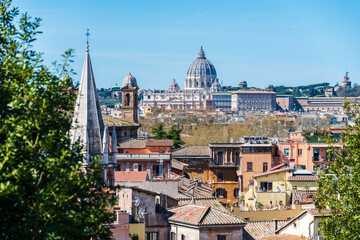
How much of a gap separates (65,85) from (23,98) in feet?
3.56

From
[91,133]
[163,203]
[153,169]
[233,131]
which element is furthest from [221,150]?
[233,131]

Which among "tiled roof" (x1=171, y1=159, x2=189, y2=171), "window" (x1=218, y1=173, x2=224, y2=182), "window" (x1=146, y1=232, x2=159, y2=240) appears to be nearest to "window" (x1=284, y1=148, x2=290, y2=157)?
"window" (x1=218, y1=173, x2=224, y2=182)

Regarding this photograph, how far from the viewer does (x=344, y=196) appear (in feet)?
51.5

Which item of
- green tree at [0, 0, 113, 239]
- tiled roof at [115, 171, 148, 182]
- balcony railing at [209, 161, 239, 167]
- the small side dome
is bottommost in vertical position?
balcony railing at [209, 161, 239, 167]

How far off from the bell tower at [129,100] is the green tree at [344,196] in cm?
3646

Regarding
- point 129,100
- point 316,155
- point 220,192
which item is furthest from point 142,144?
point 129,100

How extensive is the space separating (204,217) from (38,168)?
1010 cm

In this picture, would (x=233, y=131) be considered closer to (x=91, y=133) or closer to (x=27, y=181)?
(x=91, y=133)

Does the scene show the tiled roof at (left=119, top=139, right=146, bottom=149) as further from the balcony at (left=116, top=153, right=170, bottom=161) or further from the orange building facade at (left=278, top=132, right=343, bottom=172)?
the orange building facade at (left=278, top=132, right=343, bottom=172)

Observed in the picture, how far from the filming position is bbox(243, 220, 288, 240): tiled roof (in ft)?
77.2

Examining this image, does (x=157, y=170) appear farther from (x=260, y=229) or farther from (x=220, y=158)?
(x=260, y=229)

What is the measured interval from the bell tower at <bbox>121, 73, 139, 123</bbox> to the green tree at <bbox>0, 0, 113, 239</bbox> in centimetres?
4124

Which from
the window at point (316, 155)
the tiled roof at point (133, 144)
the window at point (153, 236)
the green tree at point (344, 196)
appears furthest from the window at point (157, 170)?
the green tree at point (344, 196)

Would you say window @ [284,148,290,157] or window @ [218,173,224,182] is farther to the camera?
window @ [218,173,224,182]
